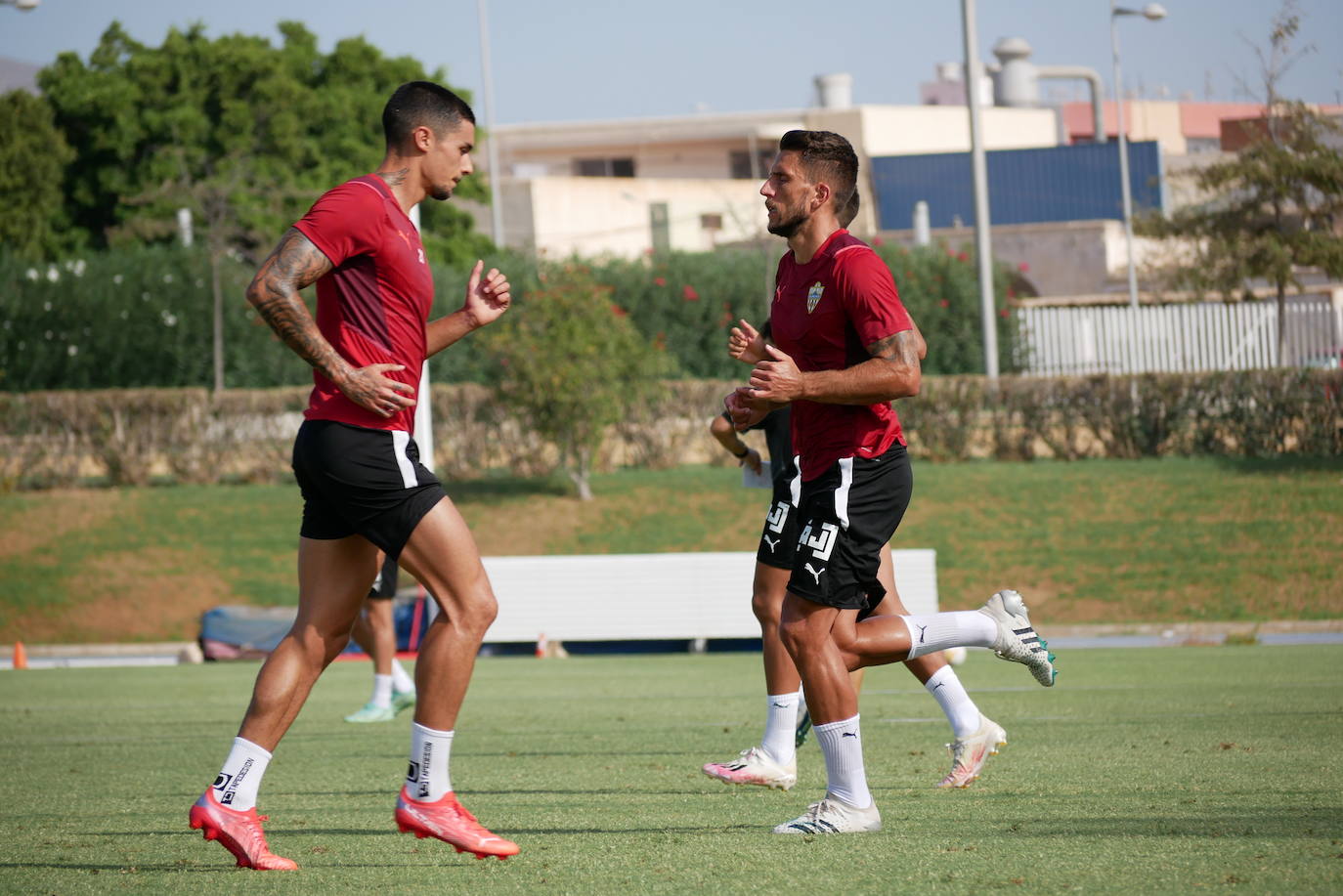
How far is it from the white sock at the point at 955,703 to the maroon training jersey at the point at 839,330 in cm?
145

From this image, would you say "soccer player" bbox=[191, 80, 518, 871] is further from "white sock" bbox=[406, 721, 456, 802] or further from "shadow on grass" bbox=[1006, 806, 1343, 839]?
"shadow on grass" bbox=[1006, 806, 1343, 839]

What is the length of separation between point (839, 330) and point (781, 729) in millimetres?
1982

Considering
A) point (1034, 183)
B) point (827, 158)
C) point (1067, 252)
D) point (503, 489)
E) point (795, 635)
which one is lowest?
point (503, 489)

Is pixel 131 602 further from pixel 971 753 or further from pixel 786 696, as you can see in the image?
pixel 971 753

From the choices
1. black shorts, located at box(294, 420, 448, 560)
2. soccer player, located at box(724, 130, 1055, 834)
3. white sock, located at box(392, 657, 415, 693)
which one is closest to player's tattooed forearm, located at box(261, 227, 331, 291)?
black shorts, located at box(294, 420, 448, 560)

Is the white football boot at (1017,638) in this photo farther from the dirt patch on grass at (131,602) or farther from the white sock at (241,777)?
the dirt patch on grass at (131,602)

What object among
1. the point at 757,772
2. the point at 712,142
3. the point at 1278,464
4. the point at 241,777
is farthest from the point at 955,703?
the point at 712,142

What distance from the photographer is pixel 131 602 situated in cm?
2127

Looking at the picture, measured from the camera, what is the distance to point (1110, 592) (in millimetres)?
19859

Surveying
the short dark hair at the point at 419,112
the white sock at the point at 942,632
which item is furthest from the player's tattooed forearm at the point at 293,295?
the white sock at the point at 942,632

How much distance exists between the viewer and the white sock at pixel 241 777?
4961 millimetres

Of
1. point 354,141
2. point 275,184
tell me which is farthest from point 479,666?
point 354,141

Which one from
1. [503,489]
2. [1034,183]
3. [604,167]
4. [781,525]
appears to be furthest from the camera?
[604,167]

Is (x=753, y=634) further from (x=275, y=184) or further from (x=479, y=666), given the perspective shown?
(x=275, y=184)
